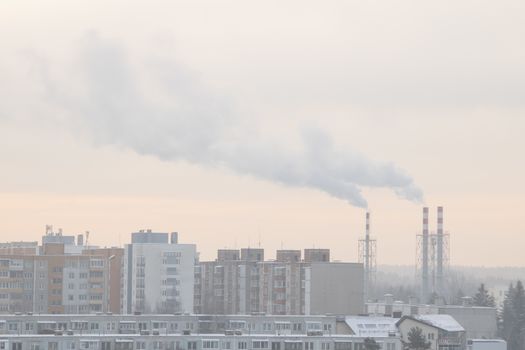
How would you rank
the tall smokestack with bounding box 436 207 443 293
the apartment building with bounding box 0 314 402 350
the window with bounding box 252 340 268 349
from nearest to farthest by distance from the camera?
the apartment building with bounding box 0 314 402 350 < the window with bounding box 252 340 268 349 < the tall smokestack with bounding box 436 207 443 293

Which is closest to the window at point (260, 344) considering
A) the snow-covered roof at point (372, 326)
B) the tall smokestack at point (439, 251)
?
the snow-covered roof at point (372, 326)

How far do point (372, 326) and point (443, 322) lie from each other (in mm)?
4391

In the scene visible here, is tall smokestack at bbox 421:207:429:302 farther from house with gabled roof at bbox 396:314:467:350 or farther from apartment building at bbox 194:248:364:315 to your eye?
house with gabled roof at bbox 396:314:467:350

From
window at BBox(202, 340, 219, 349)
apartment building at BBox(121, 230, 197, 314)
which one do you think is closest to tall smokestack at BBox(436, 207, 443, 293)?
apartment building at BBox(121, 230, 197, 314)

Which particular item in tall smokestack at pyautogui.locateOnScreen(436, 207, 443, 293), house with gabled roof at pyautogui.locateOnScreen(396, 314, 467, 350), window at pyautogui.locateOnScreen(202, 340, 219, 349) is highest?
tall smokestack at pyautogui.locateOnScreen(436, 207, 443, 293)

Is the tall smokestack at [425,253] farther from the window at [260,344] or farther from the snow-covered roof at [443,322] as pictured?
the window at [260,344]

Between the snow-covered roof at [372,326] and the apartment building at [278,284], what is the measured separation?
66.7ft

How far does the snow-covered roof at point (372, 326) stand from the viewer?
269ft

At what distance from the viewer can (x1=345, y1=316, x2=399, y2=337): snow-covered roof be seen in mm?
82125

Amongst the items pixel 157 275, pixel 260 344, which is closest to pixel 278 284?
pixel 157 275

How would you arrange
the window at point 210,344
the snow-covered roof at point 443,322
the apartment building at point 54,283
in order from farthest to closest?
the apartment building at point 54,283 < the snow-covered roof at point 443,322 < the window at point 210,344

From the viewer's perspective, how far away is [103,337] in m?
75.2

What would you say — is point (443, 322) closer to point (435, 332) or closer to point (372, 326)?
point (435, 332)

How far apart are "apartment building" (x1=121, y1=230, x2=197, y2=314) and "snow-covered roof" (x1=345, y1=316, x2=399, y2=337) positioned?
99.1 ft
